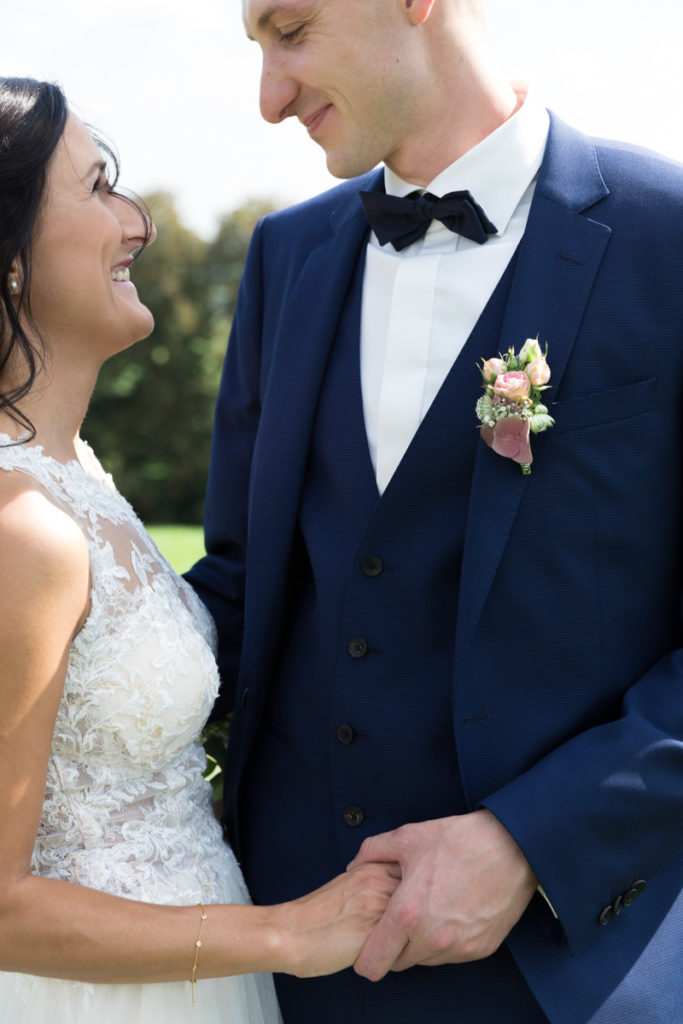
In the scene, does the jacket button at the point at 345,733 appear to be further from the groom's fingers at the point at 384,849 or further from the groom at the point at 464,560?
the groom's fingers at the point at 384,849

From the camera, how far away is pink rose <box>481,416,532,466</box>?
74.0 inches

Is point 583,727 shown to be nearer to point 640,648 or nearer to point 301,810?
point 640,648

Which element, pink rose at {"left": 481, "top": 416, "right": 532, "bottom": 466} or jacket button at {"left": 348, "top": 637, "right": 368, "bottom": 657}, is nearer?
pink rose at {"left": 481, "top": 416, "right": 532, "bottom": 466}

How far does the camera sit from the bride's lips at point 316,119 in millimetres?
2344

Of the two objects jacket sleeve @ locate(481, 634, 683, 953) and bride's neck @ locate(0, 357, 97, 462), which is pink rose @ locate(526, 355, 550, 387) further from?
bride's neck @ locate(0, 357, 97, 462)

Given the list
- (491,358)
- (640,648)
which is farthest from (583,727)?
(491,358)

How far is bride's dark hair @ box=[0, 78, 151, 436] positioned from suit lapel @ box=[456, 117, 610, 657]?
94cm

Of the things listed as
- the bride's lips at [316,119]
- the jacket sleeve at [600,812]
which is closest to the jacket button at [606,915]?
the jacket sleeve at [600,812]

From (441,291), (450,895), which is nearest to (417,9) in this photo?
(441,291)

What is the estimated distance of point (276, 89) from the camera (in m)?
2.35

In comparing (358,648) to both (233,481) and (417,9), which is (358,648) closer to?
(233,481)

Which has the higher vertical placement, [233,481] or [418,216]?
[418,216]

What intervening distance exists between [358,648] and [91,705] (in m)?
0.53

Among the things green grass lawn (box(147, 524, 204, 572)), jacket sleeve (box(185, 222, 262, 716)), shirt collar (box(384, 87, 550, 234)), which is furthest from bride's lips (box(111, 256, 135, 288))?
green grass lawn (box(147, 524, 204, 572))
